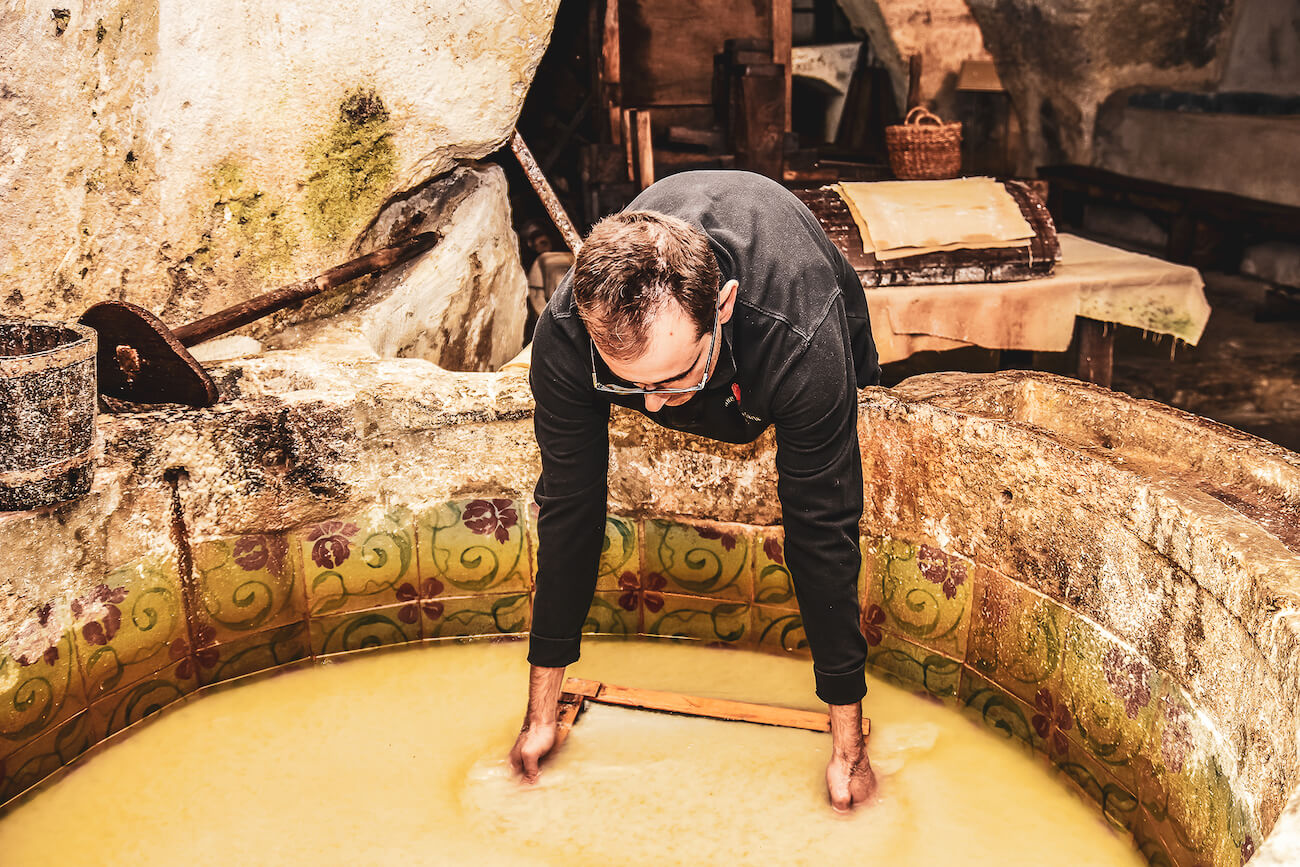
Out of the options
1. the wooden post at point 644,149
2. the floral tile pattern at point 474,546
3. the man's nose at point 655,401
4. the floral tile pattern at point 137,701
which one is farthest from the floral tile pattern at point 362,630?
the wooden post at point 644,149

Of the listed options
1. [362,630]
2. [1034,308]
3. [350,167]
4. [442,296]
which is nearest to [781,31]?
[1034,308]

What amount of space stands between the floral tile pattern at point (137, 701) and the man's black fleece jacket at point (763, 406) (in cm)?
113

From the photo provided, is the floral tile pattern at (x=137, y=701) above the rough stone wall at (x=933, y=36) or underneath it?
underneath

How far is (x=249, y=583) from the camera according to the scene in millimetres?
2918

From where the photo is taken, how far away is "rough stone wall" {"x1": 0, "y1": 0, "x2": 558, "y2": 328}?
297cm

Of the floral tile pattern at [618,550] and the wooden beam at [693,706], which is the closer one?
the wooden beam at [693,706]

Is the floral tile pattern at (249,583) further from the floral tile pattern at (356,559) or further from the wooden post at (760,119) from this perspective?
the wooden post at (760,119)

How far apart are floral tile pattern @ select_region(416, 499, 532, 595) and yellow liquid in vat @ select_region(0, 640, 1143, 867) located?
0.27 meters

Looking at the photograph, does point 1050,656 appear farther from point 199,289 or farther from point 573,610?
point 199,289

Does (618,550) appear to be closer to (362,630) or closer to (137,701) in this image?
(362,630)

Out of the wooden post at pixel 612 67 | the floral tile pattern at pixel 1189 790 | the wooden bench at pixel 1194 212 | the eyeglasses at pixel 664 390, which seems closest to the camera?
the eyeglasses at pixel 664 390

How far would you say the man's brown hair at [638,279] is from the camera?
164 cm

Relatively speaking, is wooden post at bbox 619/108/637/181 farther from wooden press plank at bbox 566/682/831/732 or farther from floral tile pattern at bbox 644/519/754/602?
wooden press plank at bbox 566/682/831/732

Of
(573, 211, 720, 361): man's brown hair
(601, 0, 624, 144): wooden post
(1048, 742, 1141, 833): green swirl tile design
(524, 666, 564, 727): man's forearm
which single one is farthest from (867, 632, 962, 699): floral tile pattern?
(601, 0, 624, 144): wooden post
